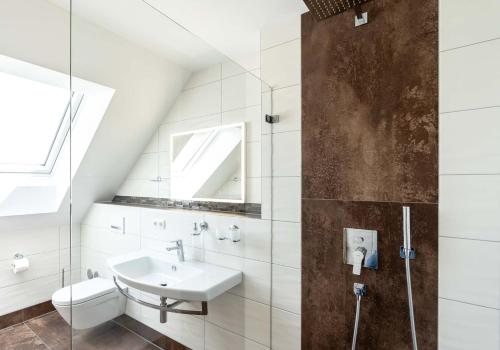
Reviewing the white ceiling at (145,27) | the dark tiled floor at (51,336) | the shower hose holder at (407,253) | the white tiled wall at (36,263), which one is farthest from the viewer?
the shower hose holder at (407,253)

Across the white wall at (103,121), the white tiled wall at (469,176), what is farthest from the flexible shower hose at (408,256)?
the white wall at (103,121)

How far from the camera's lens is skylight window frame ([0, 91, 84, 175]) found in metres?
0.93

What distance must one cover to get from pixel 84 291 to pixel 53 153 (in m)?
0.54

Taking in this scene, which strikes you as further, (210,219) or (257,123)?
(257,123)

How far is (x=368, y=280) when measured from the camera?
4.88 ft

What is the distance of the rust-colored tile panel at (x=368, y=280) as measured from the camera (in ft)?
4.40

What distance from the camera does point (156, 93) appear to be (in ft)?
4.43

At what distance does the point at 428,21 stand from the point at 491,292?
1265 mm

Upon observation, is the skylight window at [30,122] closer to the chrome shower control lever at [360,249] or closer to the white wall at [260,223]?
the white wall at [260,223]

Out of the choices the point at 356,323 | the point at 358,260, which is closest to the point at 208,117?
the point at 358,260

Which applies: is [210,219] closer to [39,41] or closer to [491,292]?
[39,41]

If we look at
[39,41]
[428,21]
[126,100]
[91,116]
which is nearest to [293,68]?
[428,21]

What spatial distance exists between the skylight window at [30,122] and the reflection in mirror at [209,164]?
1.56ft

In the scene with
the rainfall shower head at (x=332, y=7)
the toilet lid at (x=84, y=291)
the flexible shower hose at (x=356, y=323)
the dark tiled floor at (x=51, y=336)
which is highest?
the rainfall shower head at (x=332, y=7)
